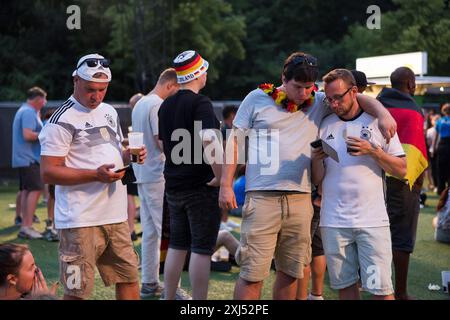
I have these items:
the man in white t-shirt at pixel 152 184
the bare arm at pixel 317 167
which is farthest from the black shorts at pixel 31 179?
the bare arm at pixel 317 167

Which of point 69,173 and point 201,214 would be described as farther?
point 201,214

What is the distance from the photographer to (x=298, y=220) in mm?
5184

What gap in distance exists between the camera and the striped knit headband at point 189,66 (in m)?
5.86

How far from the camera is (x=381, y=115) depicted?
4926 mm

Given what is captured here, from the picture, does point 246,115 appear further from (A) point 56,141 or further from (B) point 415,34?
(B) point 415,34

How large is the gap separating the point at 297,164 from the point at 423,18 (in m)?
34.6

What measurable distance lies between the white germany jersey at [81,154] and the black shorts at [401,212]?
2.65 metres

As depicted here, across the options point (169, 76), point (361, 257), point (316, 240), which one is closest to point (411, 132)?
point (316, 240)

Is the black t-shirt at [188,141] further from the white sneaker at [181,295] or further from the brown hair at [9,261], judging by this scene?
the brown hair at [9,261]

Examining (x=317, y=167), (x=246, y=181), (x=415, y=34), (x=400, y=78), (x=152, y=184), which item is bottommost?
(x=152, y=184)

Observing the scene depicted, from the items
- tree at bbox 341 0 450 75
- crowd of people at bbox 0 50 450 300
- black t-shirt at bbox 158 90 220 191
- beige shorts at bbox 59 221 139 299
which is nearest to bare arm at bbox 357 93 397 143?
crowd of people at bbox 0 50 450 300

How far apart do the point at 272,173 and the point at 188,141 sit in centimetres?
99

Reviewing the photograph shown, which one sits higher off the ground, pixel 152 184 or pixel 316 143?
pixel 316 143
